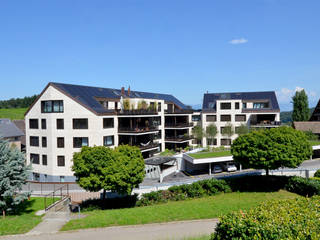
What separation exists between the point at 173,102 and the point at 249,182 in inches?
1313

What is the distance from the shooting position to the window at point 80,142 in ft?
124

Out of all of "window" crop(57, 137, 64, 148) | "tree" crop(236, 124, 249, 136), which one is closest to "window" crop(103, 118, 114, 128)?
"window" crop(57, 137, 64, 148)

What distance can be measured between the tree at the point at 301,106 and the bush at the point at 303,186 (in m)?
45.5

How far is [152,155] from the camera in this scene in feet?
154

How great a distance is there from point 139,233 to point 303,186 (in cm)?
1814

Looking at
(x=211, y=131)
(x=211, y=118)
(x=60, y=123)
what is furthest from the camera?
(x=211, y=118)

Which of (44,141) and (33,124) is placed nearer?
(44,141)

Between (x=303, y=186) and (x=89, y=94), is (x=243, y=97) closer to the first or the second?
(x=89, y=94)

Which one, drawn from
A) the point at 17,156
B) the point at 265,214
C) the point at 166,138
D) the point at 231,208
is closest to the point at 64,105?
the point at 17,156

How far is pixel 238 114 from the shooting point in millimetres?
54125

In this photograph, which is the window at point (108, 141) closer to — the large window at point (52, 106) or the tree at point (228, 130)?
the large window at point (52, 106)

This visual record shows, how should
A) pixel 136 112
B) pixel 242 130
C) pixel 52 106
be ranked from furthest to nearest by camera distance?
1. pixel 242 130
2. pixel 136 112
3. pixel 52 106

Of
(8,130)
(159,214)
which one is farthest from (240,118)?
(8,130)

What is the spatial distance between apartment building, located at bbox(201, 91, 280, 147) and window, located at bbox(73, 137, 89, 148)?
86.9 feet
